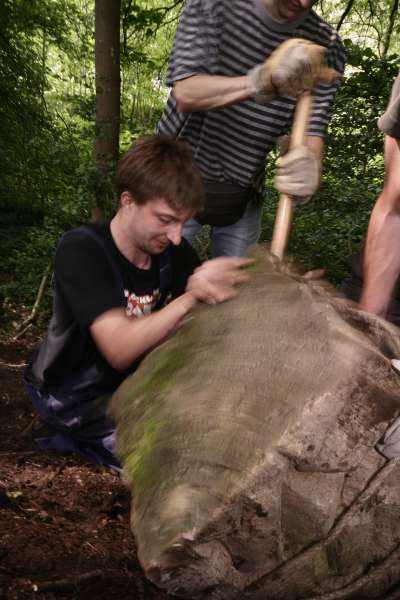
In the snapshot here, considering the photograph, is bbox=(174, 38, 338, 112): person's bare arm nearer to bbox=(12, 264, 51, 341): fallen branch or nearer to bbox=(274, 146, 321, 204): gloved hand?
bbox=(274, 146, 321, 204): gloved hand

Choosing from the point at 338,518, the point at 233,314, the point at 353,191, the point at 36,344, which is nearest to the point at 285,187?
the point at 233,314

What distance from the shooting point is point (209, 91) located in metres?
2.24

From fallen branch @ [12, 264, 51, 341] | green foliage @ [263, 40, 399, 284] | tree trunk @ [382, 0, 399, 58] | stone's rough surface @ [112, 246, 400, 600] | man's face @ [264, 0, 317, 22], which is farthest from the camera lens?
tree trunk @ [382, 0, 399, 58]

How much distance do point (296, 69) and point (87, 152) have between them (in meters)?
6.10

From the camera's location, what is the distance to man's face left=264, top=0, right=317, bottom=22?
222 cm

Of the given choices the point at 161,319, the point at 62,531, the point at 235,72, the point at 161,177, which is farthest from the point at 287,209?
the point at 62,531

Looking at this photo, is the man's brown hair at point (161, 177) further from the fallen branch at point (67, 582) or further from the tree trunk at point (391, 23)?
the tree trunk at point (391, 23)

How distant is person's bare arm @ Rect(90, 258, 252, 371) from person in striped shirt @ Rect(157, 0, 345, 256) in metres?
0.56

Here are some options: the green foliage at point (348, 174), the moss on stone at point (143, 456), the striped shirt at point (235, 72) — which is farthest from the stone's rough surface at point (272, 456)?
the green foliage at point (348, 174)

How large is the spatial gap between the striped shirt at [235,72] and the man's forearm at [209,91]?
0.06m

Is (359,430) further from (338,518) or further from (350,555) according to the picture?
(350,555)

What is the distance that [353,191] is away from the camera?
6.14m

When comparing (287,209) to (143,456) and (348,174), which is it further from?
(348,174)

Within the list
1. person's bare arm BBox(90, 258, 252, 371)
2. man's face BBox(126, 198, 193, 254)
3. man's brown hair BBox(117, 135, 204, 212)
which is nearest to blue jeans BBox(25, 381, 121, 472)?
person's bare arm BBox(90, 258, 252, 371)
